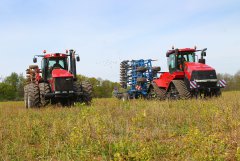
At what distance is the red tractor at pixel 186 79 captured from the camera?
13.2 m

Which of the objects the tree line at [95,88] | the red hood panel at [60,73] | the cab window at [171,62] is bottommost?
the tree line at [95,88]

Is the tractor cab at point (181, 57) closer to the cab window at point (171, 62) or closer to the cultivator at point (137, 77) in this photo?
the cab window at point (171, 62)

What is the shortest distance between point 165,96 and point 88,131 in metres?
10.7

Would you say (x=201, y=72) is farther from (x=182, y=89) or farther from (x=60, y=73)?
(x=60, y=73)

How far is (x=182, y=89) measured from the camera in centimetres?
1333

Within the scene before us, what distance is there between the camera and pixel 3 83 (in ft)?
225

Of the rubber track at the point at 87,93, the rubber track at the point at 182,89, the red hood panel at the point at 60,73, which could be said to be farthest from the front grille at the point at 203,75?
the red hood panel at the point at 60,73

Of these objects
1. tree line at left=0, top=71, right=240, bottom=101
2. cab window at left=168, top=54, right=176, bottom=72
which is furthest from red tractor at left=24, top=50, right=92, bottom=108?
tree line at left=0, top=71, right=240, bottom=101

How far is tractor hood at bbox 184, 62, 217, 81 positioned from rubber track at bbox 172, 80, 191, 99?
0.44 metres

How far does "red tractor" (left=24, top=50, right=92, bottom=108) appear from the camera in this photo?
1295 cm

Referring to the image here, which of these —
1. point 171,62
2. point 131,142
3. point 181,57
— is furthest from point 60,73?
point 131,142

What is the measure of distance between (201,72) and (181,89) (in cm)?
115

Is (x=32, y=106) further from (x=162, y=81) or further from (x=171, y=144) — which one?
(x=171, y=144)

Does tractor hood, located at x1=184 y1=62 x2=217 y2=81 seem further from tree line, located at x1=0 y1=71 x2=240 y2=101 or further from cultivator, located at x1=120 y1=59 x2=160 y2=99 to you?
tree line, located at x1=0 y1=71 x2=240 y2=101
